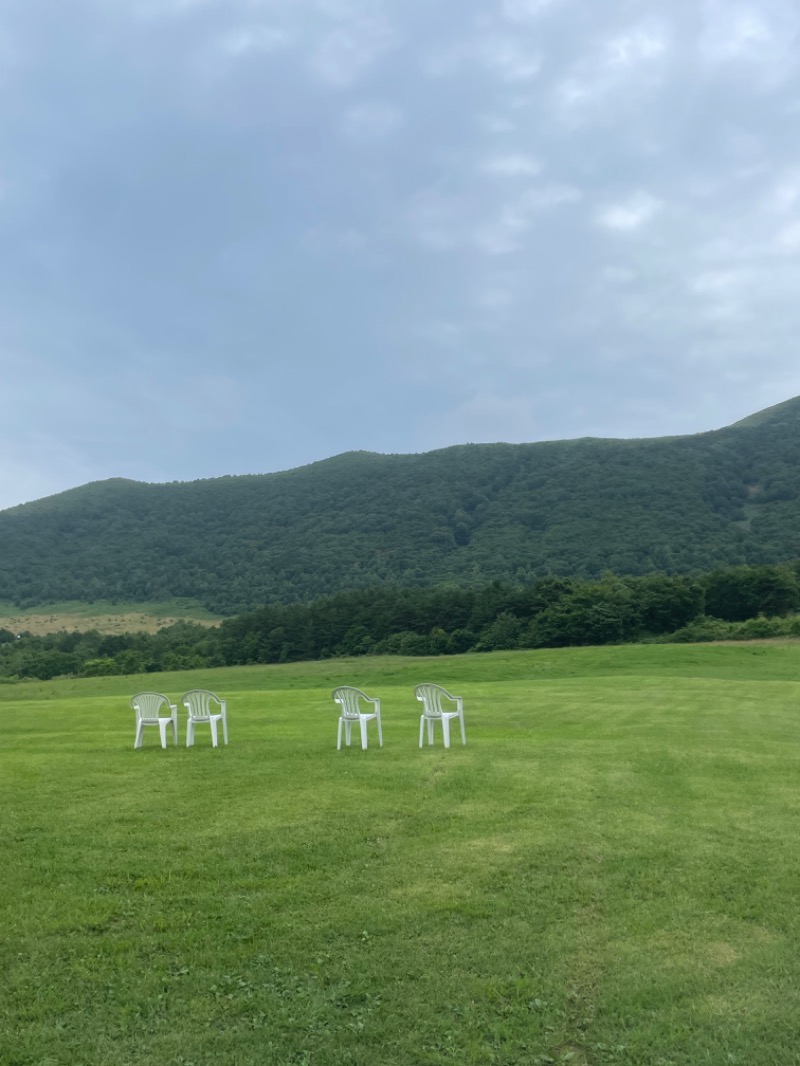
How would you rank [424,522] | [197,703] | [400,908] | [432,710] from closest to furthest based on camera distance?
[400,908], [432,710], [197,703], [424,522]

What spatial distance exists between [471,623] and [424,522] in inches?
1892

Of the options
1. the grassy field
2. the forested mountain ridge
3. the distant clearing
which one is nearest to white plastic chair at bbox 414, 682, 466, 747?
the grassy field

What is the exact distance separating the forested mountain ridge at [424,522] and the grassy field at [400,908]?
76.8 meters

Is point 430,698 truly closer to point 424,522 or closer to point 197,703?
point 197,703

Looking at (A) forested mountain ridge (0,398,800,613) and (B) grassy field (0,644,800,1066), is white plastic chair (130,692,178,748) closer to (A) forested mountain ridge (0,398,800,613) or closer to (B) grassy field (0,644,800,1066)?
(B) grassy field (0,644,800,1066)

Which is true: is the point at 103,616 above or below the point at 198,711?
above

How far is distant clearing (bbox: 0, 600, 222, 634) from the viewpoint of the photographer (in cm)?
8712

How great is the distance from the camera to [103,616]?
3615 inches

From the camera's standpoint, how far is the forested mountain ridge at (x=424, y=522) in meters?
92.3

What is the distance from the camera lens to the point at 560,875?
5.97m

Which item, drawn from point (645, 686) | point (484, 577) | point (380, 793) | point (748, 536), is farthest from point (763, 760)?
point (748, 536)

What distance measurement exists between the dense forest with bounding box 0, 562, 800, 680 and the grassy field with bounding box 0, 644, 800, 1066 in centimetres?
4290

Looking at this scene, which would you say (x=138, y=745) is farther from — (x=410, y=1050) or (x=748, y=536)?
(x=748, y=536)

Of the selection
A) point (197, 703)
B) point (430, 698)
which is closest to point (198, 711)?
point (197, 703)
